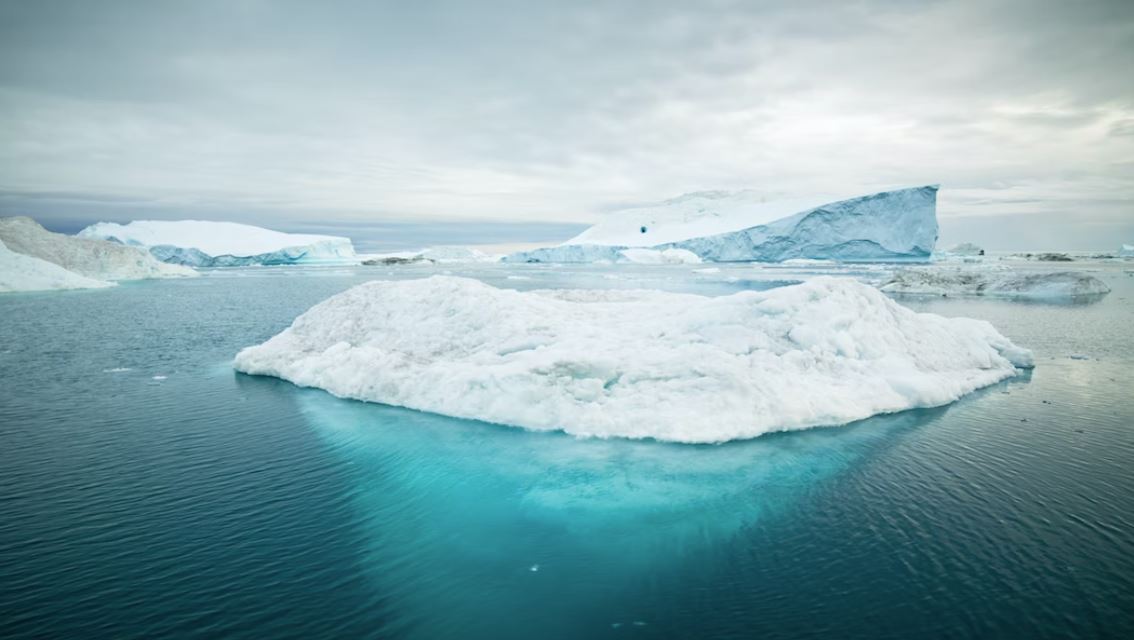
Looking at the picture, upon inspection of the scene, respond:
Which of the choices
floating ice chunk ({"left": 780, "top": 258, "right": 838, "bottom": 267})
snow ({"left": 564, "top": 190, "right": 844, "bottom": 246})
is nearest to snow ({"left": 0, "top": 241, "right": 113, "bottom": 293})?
snow ({"left": 564, "top": 190, "right": 844, "bottom": 246})

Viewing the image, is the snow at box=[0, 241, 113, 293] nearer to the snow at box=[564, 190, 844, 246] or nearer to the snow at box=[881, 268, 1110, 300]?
the snow at box=[881, 268, 1110, 300]

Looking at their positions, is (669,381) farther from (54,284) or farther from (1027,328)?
(54,284)

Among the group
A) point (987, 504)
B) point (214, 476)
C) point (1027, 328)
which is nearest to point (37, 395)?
point (214, 476)

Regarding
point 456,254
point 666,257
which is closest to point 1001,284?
point 666,257

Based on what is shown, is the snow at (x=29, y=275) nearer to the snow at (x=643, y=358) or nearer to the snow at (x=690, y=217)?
the snow at (x=643, y=358)

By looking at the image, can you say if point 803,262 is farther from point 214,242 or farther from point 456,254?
point 214,242
